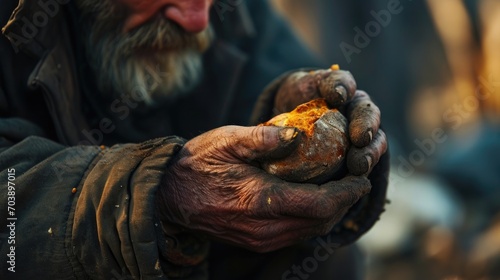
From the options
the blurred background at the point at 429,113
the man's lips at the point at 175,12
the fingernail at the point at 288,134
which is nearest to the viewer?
the fingernail at the point at 288,134

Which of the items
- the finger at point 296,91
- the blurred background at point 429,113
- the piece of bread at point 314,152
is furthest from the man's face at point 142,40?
the blurred background at point 429,113

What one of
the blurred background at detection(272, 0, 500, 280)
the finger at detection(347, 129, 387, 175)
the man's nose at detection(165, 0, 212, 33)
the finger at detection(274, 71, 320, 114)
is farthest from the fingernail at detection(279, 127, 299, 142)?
the blurred background at detection(272, 0, 500, 280)

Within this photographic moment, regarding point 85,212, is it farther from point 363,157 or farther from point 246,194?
point 363,157

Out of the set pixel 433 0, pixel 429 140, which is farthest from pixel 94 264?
pixel 433 0

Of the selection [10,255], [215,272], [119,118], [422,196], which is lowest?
[422,196]

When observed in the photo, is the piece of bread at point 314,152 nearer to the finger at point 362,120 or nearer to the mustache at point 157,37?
the finger at point 362,120

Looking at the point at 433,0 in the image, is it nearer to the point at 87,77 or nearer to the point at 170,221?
the point at 87,77
